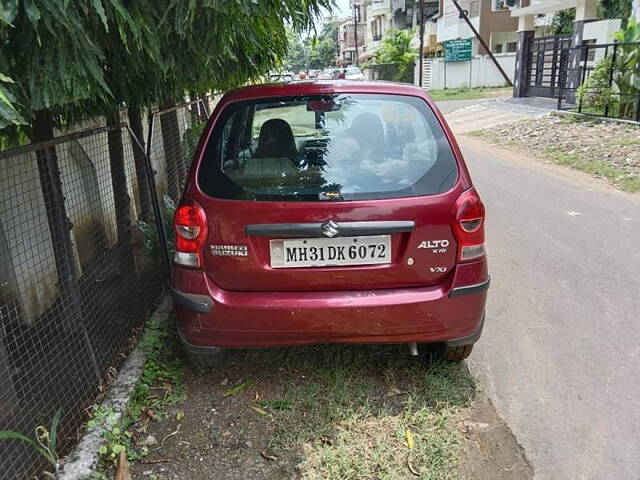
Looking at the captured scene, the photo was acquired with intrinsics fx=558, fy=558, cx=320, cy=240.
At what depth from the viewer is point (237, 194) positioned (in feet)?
9.48

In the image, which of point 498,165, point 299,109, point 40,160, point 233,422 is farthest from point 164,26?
point 498,165

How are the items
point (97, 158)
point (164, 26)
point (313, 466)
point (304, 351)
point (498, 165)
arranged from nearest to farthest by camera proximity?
1. point (164, 26)
2. point (313, 466)
3. point (304, 351)
4. point (97, 158)
5. point (498, 165)

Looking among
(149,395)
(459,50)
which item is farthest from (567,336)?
(459,50)

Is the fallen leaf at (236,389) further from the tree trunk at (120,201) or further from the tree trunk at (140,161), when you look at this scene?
the tree trunk at (140,161)

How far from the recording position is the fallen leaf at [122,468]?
2539 mm

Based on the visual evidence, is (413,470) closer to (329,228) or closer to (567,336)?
(329,228)

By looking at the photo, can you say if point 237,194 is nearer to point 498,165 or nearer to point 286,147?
point 286,147

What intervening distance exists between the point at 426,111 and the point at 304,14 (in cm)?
86

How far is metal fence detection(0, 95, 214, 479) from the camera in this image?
9.78ft

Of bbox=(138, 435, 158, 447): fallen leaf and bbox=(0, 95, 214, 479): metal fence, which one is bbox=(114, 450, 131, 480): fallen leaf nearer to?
bbox=(138, 435, 158, 447): fallen leaf

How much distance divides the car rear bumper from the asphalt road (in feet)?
2.13

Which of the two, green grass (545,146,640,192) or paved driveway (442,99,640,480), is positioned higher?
paved driveway (442,99,640,480)

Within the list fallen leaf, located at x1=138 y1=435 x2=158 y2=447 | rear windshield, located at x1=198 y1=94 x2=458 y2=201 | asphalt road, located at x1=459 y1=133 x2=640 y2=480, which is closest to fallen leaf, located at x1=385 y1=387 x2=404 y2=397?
asphalt road, located at x1=459 y1=133 x2=640 y2=480

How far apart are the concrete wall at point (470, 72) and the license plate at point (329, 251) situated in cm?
3133
